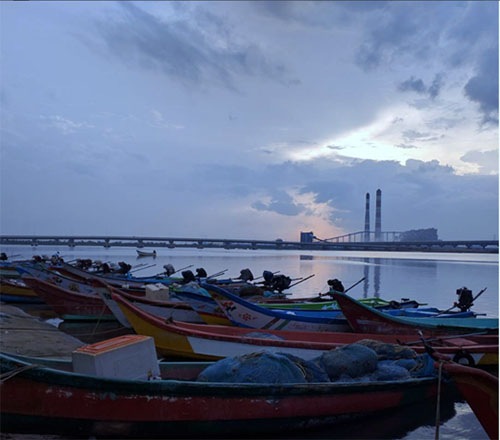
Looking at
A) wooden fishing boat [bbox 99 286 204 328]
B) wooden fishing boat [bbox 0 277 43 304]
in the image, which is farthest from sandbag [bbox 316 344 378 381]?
wooden fishing boat [bbox 0 277 43 304]

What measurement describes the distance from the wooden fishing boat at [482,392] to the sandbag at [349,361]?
1.50 m

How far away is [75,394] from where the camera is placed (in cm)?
390

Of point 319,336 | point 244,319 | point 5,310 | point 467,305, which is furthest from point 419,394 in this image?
point 5,310

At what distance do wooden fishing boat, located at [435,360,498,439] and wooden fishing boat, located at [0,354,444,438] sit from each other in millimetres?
1241

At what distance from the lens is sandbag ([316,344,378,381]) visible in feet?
17.3

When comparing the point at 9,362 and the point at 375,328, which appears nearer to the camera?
the point at 9,362

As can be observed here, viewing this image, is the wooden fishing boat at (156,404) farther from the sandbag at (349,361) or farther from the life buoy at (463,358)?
the life buoy at (463,358)

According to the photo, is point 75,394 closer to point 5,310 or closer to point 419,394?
point 419,394

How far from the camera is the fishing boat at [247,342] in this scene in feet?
19.5

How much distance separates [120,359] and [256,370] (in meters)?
1.46

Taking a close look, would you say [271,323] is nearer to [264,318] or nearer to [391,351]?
[264,318]

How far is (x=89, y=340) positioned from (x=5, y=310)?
13.9 feet

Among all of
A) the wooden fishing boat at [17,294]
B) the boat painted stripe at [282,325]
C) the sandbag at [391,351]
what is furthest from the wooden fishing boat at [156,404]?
the wooden fishing boat at [17,294]

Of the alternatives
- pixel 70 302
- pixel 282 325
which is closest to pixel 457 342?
pixel 282 325
